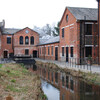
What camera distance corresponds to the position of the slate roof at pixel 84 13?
69.5 ft

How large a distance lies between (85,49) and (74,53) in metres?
1.55

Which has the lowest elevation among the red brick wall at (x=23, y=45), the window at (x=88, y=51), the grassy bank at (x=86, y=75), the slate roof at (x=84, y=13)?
the grassy bank at (x=86, y=75)

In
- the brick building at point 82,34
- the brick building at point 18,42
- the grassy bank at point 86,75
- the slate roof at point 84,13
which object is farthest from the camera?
the brick building at point 18,42

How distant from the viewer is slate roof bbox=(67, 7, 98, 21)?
2119 centimetres

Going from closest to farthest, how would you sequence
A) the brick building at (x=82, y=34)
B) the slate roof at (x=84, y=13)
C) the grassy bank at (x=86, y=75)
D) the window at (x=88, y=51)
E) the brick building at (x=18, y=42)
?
the grassy bank at (x=86, y=75), the brick building at (x=82, y=34), the window at (x=88, y=51), the slate roof at (x=84, y=13), the brick building at (x=18, y=42)

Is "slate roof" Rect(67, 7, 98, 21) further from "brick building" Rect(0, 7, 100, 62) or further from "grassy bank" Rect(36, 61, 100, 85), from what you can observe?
"grassy bank" Rect(36, 61, 100, 85)

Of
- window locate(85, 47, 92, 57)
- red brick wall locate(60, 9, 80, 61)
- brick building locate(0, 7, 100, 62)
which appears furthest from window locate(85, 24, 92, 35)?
window locate(85, 47, 92, 57)

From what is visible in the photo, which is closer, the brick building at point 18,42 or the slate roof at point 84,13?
the slate roof at point 84,13

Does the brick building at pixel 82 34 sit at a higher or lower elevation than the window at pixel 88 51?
higher

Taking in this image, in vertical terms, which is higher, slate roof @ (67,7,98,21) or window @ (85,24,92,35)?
slate roof @ (67,7,98,21)

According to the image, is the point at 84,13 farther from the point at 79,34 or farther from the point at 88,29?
the point at 79,34

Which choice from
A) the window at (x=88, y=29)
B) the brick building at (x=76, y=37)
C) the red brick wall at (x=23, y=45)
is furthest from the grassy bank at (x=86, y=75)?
the red brick wall at (x=23, y=45)

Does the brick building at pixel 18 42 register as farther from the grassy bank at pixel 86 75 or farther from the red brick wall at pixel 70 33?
the grassy bank at pixel 86 75

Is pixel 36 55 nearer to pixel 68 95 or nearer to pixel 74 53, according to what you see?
pixel 74 53
